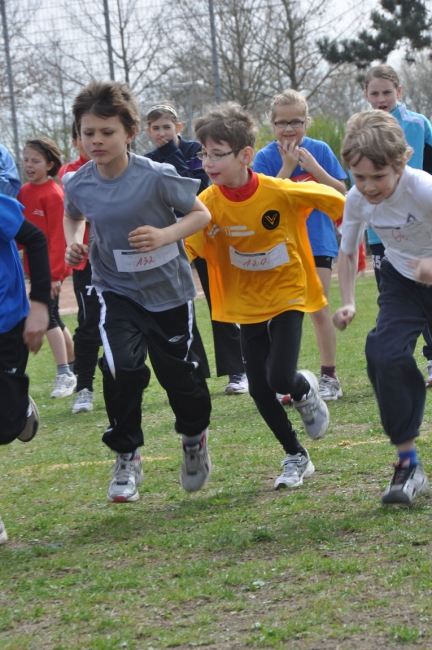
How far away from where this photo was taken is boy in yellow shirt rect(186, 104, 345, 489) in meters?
4.34

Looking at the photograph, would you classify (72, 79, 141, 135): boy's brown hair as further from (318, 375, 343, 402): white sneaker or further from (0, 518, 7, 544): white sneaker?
(318, 375, 343, 402): white sneaker

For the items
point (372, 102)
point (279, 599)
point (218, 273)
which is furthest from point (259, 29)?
point (279, 599)

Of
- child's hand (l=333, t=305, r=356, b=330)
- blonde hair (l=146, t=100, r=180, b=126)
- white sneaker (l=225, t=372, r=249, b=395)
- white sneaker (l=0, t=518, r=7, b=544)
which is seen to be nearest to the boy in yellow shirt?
child's hand (l=333, t=305, r=356, b=330)

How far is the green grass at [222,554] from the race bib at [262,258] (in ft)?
3.51

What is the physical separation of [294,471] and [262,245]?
3.67ft

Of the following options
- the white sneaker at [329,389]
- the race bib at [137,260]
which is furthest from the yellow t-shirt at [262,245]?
the white sneaker at [329,389]

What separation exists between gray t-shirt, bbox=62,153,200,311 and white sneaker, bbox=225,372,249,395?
3.05 metres

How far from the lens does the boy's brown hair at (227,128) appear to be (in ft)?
14.2

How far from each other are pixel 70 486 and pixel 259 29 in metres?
26.0

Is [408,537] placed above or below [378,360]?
below

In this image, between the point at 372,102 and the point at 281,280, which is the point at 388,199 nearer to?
the point at 281,280

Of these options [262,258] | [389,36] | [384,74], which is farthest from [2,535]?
[389,36]

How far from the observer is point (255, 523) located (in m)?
3.73

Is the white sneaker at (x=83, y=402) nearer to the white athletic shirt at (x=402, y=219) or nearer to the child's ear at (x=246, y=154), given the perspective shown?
the child's ear at (x=246, y=154)
